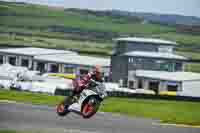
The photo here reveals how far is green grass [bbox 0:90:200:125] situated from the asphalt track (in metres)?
0.10

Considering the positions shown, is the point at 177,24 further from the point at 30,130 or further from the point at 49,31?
the point at 30,130

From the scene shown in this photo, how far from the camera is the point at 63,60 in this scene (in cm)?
800

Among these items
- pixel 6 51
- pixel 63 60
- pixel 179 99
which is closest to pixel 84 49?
pixel 63 60

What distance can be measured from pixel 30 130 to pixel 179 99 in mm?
2020

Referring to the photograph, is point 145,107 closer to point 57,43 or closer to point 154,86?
point 154,86

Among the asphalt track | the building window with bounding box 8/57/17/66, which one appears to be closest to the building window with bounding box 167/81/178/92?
the asphalt track

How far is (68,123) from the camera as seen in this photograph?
273 inches

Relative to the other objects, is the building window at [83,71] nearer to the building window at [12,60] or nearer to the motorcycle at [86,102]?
the motorcycle at [86,102]

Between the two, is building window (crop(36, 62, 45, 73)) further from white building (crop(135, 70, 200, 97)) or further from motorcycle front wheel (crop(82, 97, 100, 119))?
white building (crop(135, 70, 200, 97))

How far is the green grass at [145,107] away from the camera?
7.11 m

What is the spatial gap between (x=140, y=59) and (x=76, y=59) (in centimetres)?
92

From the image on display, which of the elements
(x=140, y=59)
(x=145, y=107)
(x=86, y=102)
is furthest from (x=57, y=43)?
(x=145, y=107)

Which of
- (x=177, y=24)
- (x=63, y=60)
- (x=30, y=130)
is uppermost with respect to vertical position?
(x=177, y=24)

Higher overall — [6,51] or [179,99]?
Result: [6,51]
